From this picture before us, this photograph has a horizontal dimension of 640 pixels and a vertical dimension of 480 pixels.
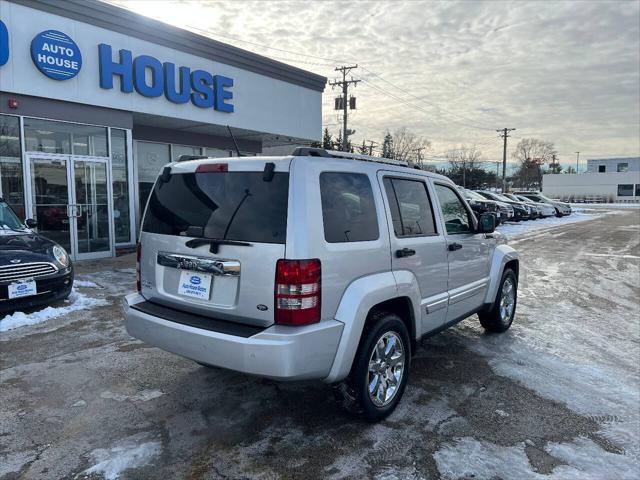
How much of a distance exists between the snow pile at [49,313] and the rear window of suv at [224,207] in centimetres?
336

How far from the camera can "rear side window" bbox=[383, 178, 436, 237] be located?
393cm

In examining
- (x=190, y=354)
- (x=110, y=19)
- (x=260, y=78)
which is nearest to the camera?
(x=190, y=354)

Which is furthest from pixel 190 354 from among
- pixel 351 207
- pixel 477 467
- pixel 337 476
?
pixel 477 467

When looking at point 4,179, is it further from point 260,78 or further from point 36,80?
point 260,78

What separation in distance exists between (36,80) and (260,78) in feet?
22.8

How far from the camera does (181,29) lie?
42.0 ft

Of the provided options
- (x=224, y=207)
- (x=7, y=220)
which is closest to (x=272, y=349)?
(x=224, y=207)

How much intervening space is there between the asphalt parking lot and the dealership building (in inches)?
229

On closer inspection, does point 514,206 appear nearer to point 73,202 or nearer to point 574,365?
point 73,202

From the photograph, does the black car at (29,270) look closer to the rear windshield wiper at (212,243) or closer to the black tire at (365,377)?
the rear windshield wiper at (212,243)

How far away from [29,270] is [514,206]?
26336 millimetres

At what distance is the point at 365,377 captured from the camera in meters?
3.49

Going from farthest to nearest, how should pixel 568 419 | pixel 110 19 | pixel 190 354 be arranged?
pixel 110 19
pixel 568 419
pixel 190 354

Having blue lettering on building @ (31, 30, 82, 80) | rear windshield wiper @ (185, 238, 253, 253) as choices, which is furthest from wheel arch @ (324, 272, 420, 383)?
blue lettering on building @ (31, 30, 82, 80)
